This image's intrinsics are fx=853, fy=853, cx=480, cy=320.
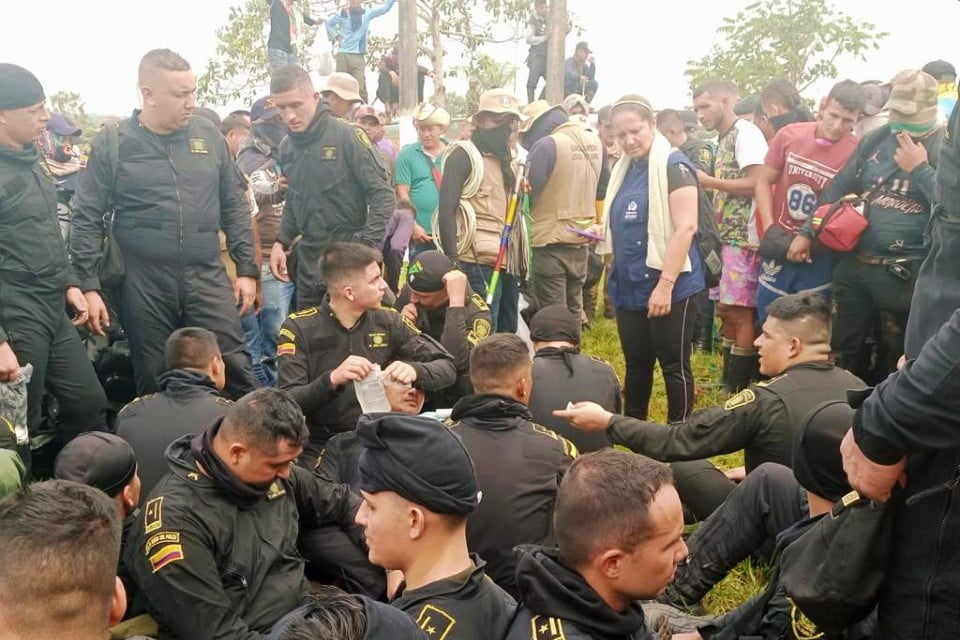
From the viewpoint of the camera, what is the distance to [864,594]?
2070 mm

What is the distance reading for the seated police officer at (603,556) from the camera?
200 centimetres

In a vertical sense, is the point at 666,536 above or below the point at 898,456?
below

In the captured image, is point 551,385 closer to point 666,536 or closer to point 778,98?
point 666,536

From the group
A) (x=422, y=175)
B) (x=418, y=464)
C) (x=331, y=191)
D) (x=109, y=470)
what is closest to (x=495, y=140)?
(x=331, y=191)

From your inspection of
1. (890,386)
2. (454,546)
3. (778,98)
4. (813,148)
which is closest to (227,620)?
Result: (454,546)

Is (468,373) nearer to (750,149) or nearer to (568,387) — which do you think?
(568,387)

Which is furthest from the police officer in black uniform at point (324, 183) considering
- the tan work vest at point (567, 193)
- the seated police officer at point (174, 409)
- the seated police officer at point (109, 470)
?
the seated police officer at point (109, 470)

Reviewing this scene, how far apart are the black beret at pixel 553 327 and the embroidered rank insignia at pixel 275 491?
1.75m

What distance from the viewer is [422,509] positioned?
7.72 ft

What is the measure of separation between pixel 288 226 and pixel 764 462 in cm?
340

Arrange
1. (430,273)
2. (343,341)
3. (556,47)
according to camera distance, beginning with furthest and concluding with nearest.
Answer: (556,47), (430,273), (343,341)

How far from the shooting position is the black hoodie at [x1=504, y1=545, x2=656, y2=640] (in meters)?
1.98

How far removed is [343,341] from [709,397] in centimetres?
303

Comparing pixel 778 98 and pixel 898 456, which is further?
pixel 778 98
